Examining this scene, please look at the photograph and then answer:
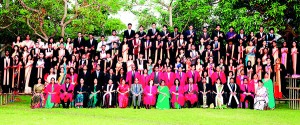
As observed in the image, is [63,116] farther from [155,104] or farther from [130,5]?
[130,5]

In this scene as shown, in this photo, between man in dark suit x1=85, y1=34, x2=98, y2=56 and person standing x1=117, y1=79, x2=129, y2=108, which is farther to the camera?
man in dark suit x1=85, y1=34, x2=98, y2=56

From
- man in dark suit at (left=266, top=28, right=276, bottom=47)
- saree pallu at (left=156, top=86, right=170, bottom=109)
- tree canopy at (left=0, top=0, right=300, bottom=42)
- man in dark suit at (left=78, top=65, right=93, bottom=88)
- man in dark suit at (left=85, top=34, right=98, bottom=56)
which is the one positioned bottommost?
saree pallu at (left=156, top=86, right=170, bottom=109)

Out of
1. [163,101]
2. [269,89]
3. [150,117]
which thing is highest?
[269,89]

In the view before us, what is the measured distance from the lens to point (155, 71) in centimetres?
1777

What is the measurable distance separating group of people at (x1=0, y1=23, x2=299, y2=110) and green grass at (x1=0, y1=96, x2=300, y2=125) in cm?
100

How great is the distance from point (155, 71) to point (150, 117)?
13.6 ft

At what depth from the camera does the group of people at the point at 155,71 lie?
671 inches

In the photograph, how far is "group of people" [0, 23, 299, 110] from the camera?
55.9ft

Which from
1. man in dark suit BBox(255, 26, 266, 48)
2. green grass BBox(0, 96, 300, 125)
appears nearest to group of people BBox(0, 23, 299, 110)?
man in dark suit BBox(255, 26, 266, 48)

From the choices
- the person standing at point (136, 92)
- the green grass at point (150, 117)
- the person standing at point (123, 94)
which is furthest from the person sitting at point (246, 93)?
the person standing at point (123, 94)

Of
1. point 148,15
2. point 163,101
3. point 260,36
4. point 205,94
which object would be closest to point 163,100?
point 163,101

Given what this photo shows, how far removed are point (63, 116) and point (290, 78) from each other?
8.12 metres

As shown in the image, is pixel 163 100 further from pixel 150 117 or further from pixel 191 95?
pixel 150 117

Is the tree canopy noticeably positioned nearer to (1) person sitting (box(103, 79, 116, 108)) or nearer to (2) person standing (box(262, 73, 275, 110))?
(2) person standing (box(262, 73, 275, 110))
